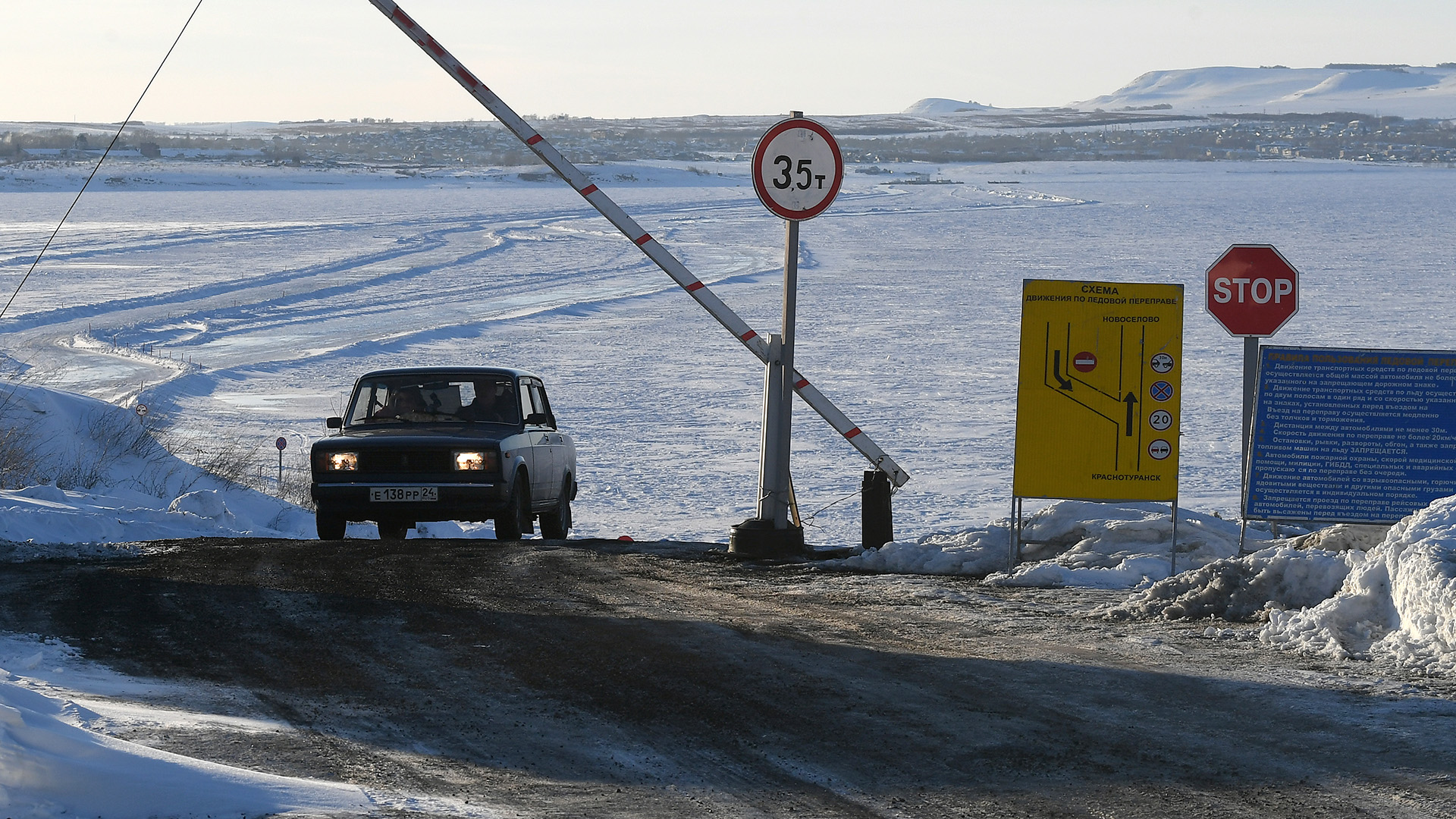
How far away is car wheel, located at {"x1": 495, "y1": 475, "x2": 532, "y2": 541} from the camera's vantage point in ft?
43.9

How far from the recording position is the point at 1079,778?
528 cm

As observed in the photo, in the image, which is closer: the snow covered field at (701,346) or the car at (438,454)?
the snow covered field at (701,346)

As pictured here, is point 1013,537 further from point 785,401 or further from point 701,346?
point 701,346

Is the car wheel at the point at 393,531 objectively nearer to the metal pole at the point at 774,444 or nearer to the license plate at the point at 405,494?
the license plate at the point at 405,494

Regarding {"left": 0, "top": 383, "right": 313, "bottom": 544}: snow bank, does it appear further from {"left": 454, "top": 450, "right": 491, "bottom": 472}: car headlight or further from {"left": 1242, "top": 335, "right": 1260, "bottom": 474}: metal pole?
{"left": 1242, "top": 335, "right": 1260, "bottom": 474}: metal pole

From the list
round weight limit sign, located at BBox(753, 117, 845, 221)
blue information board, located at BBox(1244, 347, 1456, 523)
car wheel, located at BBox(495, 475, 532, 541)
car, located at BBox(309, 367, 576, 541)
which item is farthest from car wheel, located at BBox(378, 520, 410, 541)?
blue information board, located at BBox(1244, 347, 1456, 523)

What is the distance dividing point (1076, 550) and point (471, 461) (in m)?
5.28

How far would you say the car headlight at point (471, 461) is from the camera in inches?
515

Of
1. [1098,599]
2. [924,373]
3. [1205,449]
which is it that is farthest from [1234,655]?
[924,373]

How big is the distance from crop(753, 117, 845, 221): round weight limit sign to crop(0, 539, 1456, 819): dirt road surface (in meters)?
2.76

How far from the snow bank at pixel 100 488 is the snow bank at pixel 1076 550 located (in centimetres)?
617

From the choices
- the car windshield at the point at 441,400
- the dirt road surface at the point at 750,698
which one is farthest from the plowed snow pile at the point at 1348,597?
the car windshield at the point at 441,400

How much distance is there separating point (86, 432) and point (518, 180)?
4381 inches

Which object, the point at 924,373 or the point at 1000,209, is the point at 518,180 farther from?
the point at 924,373
